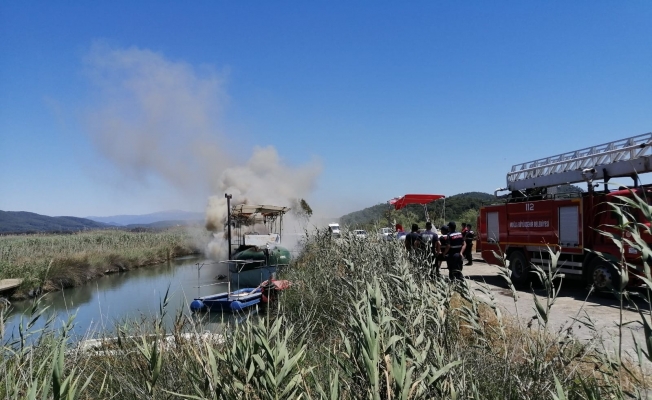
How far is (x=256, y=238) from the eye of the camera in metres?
23.7

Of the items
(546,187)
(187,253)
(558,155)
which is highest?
(558,155)

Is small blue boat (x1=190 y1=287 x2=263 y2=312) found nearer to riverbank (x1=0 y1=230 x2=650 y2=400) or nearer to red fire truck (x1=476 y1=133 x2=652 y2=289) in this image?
red fire truck (x1=476 y1=133 x2=652 y2=289)

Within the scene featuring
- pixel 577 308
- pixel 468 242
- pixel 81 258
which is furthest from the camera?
pixel 81 258

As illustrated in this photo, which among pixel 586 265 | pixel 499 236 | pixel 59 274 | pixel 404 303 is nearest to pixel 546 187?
pixel 499 236

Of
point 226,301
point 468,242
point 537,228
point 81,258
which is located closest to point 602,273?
point 537,228

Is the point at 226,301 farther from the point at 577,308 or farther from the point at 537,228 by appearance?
the point at 577,308

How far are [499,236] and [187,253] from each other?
3266 cm

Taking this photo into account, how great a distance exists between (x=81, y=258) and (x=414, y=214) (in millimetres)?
19290

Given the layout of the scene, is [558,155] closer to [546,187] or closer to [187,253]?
[546,187]

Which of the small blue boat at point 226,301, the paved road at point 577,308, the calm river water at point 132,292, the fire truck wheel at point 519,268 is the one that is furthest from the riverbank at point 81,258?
the fire truck wheel at point 519,268

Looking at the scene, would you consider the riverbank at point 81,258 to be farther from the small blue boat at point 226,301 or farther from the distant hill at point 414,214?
the distant hill at point 414,214

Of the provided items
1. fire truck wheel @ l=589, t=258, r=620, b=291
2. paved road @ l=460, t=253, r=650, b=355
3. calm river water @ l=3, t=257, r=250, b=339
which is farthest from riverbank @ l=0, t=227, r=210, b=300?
fire truck wheel @ l=589, t=258, r=620, b=291

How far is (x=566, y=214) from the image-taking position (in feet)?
36.4

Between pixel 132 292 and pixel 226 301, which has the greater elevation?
pixel 226 301
